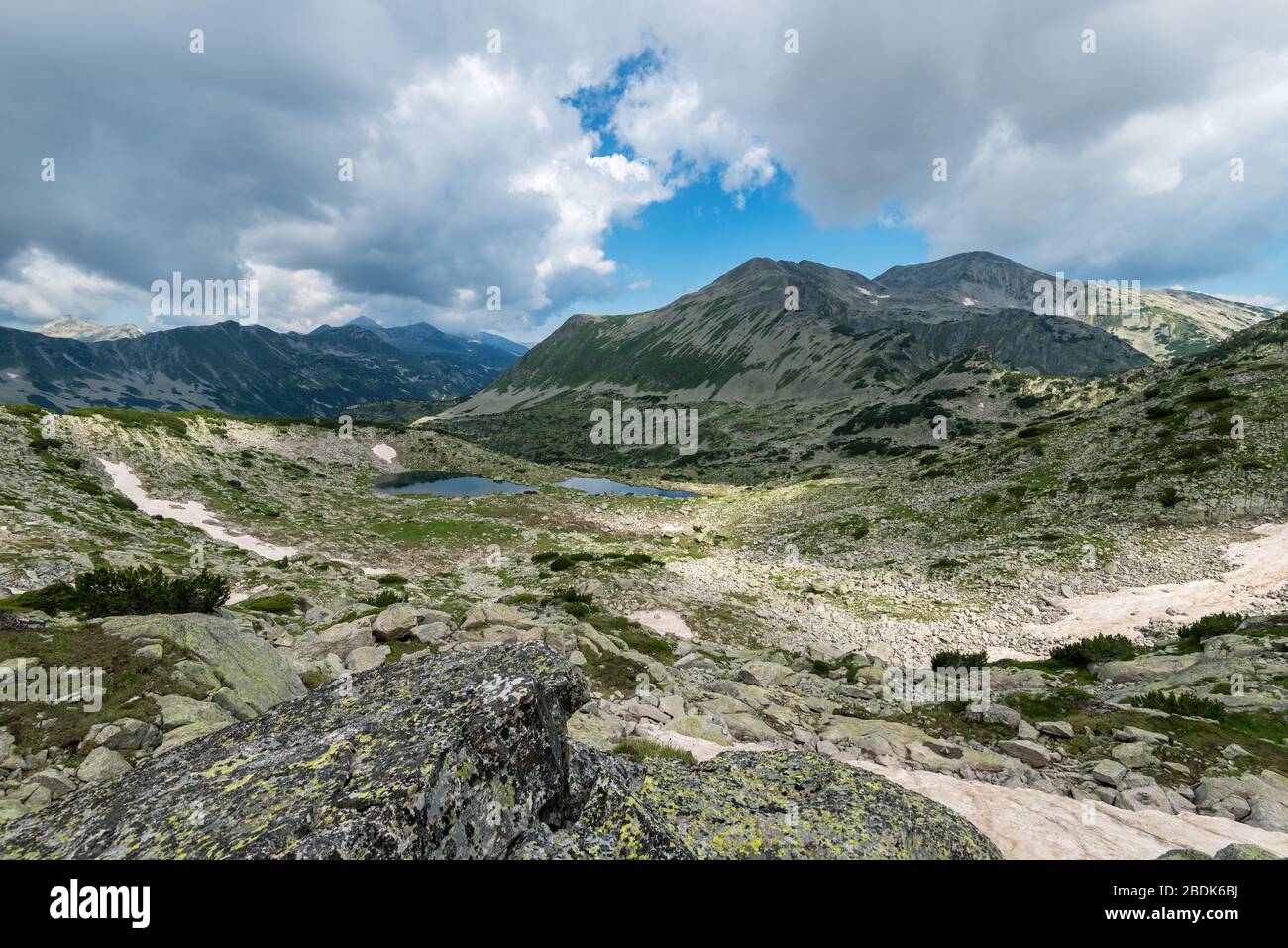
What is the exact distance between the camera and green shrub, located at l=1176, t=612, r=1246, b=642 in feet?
74.8

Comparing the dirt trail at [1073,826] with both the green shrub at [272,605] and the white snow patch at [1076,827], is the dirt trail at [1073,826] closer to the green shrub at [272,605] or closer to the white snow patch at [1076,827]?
the white snow patch at [1076,827]

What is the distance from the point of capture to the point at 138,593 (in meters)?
15.8

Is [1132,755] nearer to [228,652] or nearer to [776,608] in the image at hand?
[228,652]

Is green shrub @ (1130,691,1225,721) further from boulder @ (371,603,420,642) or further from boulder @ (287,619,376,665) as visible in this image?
boulder @ (287,619,376,665)

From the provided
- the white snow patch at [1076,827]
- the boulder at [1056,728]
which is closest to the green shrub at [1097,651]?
the boulder at [1056,728]

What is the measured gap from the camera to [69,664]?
408 inches

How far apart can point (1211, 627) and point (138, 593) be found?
4113 centimetres

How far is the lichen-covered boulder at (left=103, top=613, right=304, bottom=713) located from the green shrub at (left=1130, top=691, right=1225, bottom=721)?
24159 millimetres

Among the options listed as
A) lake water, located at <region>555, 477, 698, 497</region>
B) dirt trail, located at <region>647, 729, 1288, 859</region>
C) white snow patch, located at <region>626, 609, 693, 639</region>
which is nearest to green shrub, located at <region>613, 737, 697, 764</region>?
dirt trail, located at <region>647, 729, 1288, 859</region>

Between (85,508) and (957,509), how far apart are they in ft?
238

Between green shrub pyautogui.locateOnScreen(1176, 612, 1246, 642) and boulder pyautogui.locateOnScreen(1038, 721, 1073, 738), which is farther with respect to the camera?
green shrub pyautogui.locateOnScreen(1176, 612, 1246, 642)

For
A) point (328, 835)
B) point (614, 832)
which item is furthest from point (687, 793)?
point (328, 835)

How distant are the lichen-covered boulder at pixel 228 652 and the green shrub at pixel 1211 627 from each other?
34298 mm
